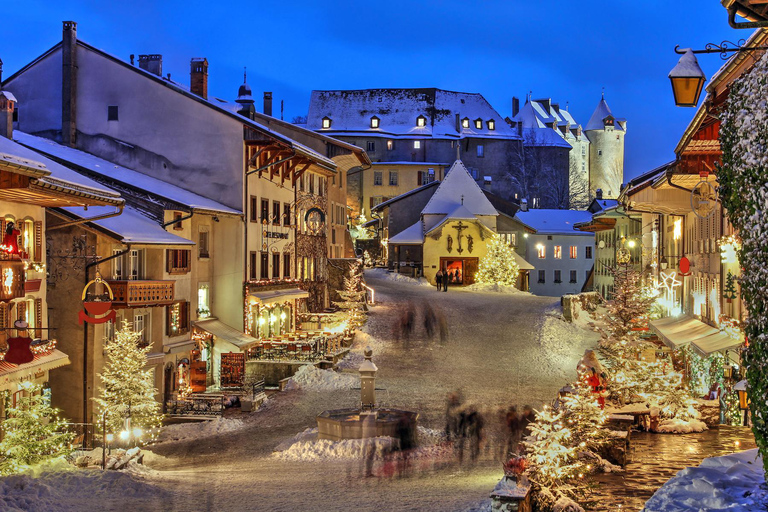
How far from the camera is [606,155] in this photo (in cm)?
12988

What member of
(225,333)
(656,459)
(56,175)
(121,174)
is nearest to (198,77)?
(121,174)

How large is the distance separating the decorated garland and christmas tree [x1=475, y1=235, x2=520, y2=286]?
175ft

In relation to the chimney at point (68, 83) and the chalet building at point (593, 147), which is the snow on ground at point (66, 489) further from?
the chalet building at point (593, 147)

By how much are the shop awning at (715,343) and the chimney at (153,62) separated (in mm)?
32105

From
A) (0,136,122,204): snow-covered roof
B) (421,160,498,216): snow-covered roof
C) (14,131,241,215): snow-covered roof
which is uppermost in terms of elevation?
(421,160,498,216): snow-covered roof

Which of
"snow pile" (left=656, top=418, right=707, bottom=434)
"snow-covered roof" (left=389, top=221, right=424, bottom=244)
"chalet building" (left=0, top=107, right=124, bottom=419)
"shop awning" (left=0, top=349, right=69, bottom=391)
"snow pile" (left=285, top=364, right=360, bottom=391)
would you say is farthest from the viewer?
"snow-covered roof" (left=389, top=221, right=424, bottom=244)

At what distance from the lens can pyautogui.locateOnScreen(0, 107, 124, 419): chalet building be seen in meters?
19.2

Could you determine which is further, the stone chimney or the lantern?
the stone chimney

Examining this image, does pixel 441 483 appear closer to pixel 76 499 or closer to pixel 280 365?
pixel 76 499

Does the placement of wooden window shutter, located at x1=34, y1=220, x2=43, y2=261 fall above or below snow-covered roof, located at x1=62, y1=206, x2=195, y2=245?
below

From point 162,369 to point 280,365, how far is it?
5.68 m

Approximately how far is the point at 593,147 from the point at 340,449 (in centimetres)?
11471

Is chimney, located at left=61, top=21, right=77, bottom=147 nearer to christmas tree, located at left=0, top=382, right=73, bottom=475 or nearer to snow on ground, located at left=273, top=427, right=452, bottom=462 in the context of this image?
snow on ground, located at left=273, top=427, right=452, bottom=462

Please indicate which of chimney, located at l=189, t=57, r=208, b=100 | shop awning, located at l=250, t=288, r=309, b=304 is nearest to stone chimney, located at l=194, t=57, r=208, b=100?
chimney, located at l=189, t=57, r=208, b=100
